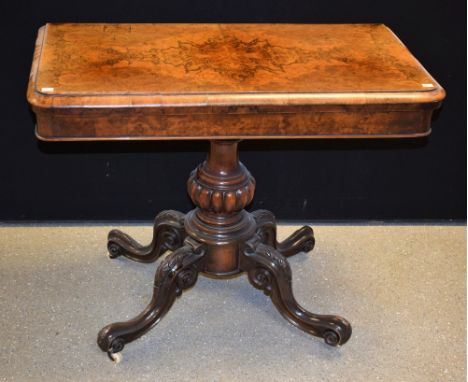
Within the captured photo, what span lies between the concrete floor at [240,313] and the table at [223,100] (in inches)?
3.3

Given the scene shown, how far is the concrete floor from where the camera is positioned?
1938 millimetres

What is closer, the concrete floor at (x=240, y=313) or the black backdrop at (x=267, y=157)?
the concrete floor at (x=240, y=313)

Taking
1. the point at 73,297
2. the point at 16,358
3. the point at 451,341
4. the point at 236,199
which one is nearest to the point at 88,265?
the point at 73,297

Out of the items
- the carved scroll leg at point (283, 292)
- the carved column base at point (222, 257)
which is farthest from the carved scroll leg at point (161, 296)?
the carved scroll leg at point (283, 292)

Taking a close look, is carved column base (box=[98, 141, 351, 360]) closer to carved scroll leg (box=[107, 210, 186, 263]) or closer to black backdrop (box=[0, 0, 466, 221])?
carved scroll leg (box=[107, 210, 186, 263])

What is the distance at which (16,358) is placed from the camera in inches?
76.3

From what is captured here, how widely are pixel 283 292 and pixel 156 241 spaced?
0.45 meters

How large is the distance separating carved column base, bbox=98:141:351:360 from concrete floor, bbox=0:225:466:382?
6 centimetres

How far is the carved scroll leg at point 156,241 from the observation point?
2.17 m

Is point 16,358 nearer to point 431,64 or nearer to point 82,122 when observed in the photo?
point 82,122

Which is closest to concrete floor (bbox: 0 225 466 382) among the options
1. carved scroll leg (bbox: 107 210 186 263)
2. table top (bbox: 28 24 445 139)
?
carved scroll leg (bbox: 107 210 186 263)

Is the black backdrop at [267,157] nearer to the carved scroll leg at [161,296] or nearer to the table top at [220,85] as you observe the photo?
the table top at [220,85]

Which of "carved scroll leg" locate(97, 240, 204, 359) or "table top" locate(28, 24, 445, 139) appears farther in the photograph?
"carved scroll leg" locate(97, 240, 204, 359)

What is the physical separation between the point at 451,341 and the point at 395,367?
0.67 feet
